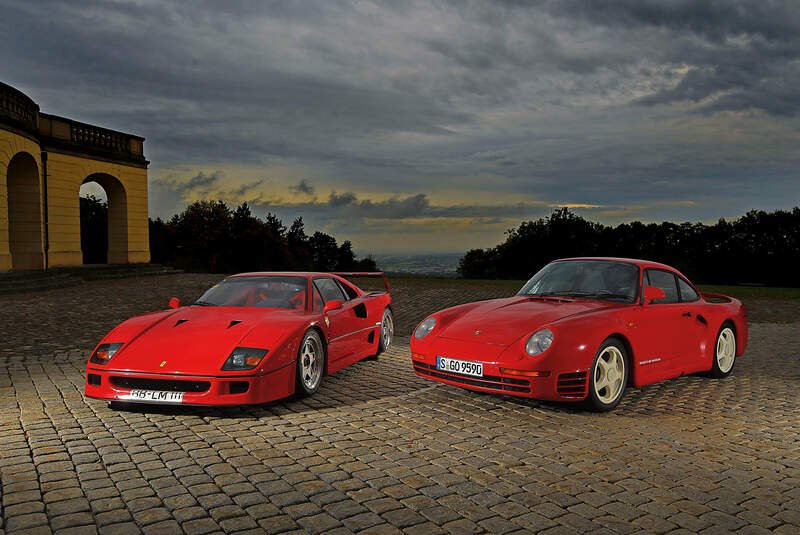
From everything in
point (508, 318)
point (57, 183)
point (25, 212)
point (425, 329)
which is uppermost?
point (57, 183)

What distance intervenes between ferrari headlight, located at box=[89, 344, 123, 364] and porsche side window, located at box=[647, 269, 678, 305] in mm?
5370

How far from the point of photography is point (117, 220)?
30188 mm

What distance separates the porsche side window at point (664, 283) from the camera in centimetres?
650

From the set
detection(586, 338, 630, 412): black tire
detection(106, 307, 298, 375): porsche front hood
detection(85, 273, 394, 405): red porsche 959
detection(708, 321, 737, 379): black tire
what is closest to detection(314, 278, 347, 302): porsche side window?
detection(85, 273, 394, 405): red porsche 959

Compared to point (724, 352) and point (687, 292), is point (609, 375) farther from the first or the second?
point (724, 352)

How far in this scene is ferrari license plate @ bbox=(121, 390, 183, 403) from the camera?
16.6 ft

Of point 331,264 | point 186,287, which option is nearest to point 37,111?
point 186,287

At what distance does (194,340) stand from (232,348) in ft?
1.54

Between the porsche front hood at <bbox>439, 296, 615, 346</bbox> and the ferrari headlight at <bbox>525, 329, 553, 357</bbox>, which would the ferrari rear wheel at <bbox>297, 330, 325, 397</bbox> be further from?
the ferrari headlight at <bbox>525, 329, 553, 357</bbox>

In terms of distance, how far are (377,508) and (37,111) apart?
26668mm

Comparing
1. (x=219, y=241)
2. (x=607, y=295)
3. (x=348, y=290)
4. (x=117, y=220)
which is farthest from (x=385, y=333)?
(x=219, y=241)

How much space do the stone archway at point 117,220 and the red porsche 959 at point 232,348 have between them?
2577cm

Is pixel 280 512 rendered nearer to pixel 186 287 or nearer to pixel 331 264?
pixel 186 287

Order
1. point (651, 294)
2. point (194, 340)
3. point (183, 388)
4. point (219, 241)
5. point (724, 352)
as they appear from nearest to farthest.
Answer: point (183, 388)
point (194, 340)
point (651, 294)
point (724, 352)
point (219, 241)
